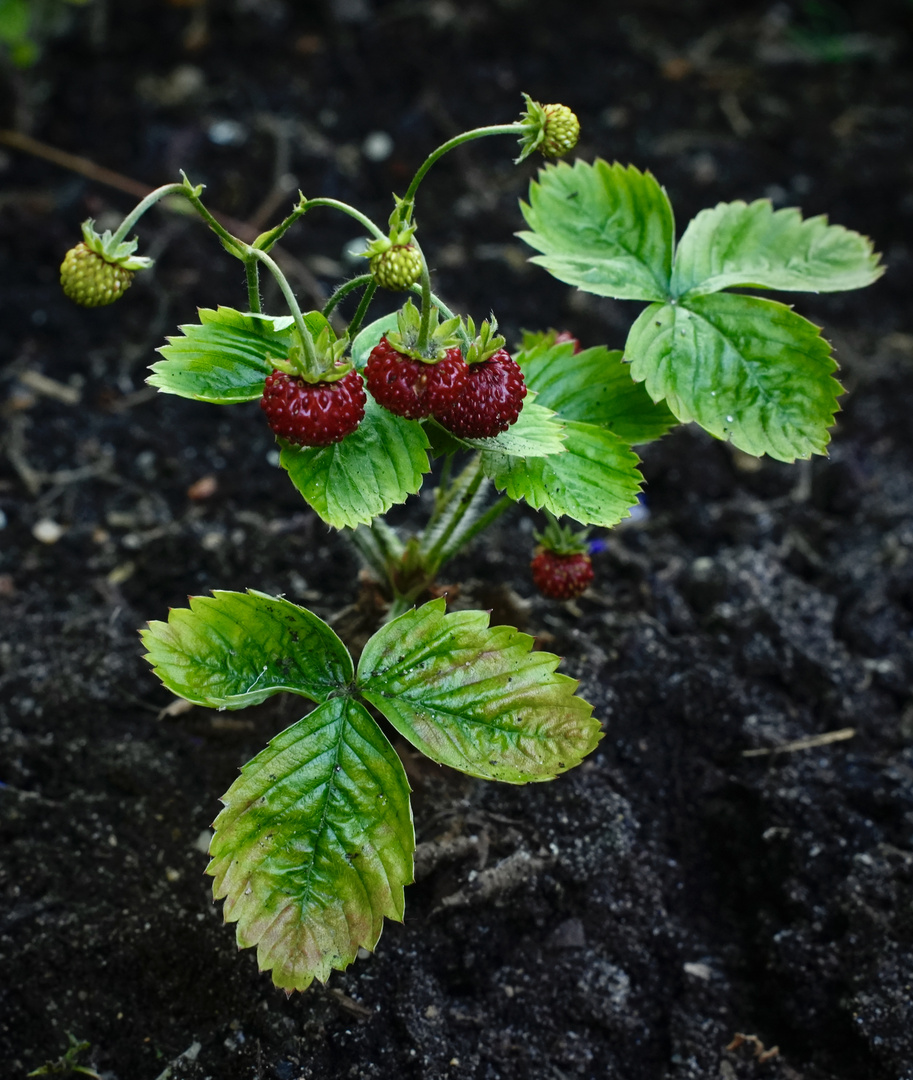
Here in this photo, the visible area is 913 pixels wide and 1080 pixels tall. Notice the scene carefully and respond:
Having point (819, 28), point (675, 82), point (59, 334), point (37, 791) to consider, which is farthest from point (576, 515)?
point (819, 28)

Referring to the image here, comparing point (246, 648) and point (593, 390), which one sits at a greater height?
point (593, 390)

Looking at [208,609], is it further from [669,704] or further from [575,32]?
[575,32]

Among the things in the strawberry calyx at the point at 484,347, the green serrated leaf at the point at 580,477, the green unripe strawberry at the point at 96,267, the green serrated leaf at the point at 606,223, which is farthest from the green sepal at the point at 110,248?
the green serrated leaf at the point at 606,223

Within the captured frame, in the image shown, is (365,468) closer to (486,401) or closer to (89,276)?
(486,401)

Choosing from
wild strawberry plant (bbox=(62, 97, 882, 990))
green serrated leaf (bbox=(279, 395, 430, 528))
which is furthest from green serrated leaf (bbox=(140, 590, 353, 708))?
green serrated leaf (bbox=(279, 395, 430, 528))

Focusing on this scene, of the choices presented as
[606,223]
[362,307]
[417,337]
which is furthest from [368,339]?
[606,223]

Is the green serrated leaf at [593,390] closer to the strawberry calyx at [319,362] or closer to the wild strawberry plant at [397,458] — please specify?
the wild strawberry plant at [397,458]
